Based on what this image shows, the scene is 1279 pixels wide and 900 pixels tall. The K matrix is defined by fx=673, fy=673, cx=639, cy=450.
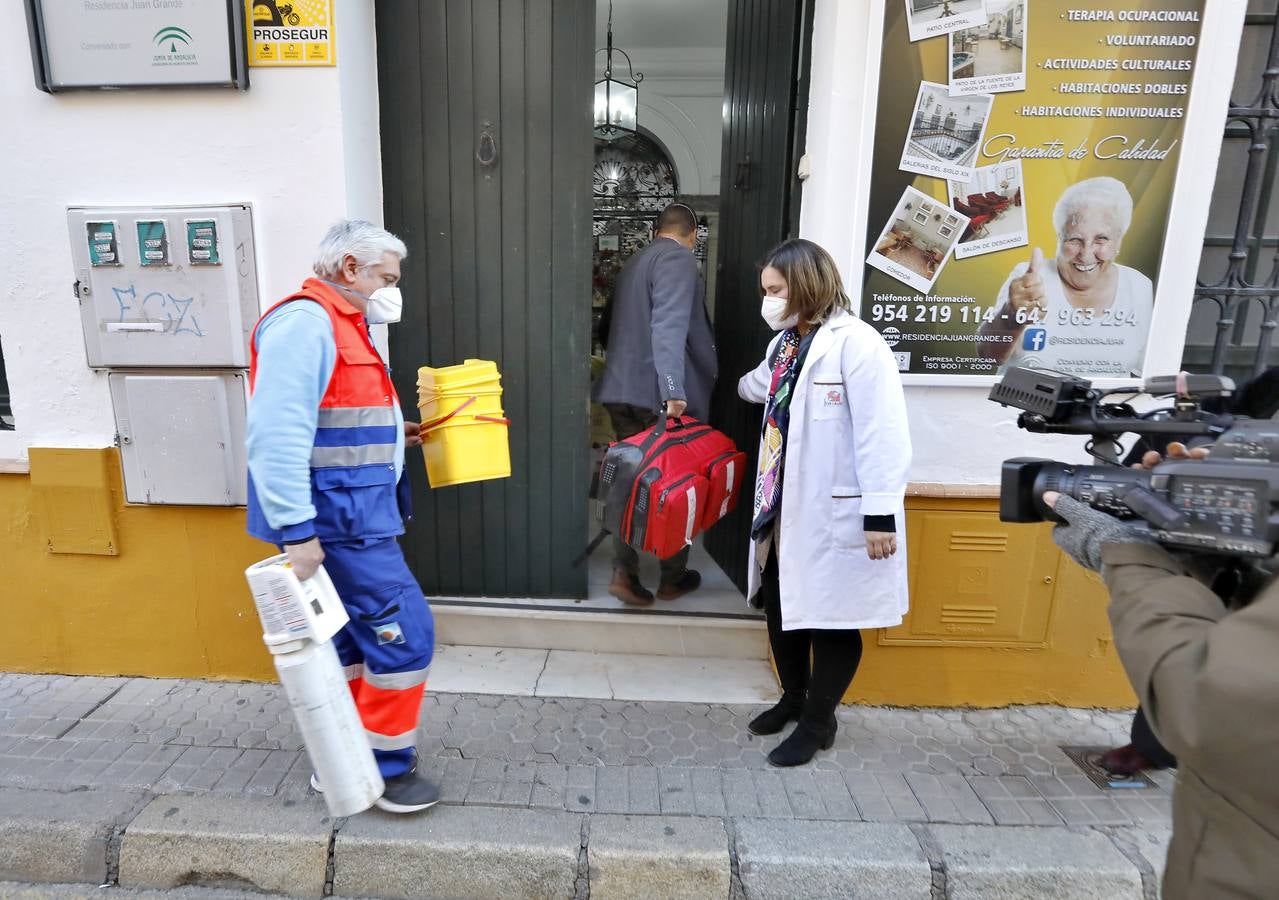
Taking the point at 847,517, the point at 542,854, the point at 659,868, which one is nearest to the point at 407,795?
the point at 542,854

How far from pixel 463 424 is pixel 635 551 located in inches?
59.2

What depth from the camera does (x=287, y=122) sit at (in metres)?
2.74

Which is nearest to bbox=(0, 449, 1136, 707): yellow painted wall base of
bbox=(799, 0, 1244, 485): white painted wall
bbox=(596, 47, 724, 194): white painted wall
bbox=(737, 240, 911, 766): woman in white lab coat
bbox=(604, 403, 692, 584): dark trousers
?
bbox=(799, 0, 1244, 485): white painted wall

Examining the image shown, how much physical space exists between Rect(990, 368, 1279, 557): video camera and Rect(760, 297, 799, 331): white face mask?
0.96 meters

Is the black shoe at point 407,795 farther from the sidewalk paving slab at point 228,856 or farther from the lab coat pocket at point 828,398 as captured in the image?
the lab coat pocket at point 828,398

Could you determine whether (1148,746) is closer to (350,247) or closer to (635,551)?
(635,551)

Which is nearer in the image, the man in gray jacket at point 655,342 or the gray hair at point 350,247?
the gray hair at point 350,247

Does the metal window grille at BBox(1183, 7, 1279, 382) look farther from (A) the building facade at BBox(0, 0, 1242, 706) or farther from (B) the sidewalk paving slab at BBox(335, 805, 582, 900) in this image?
(B) the sidewalk paving slab at BBox(335, 805, 582, 900)

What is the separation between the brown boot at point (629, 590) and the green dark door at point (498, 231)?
33 centimetres

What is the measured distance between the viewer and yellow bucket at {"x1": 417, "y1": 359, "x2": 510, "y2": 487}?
2.44m

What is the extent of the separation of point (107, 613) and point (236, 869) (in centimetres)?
156

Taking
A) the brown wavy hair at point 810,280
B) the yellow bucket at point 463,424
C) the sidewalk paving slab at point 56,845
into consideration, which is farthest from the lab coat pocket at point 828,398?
the sidewalk paving slab at point 56,845

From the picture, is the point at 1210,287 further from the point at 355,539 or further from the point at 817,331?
the point at 355,539

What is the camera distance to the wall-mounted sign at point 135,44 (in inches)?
105
